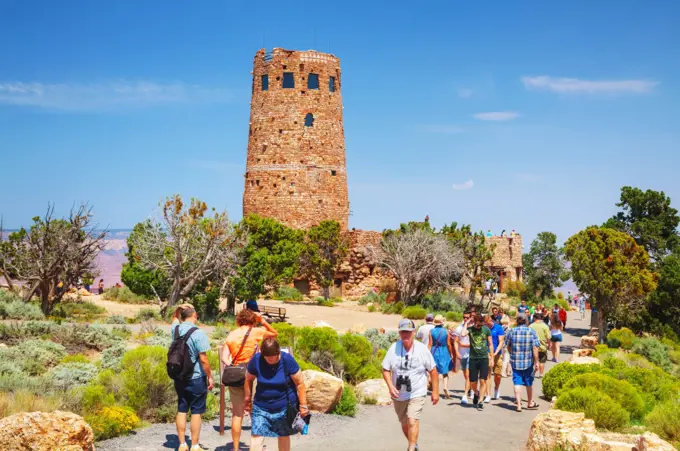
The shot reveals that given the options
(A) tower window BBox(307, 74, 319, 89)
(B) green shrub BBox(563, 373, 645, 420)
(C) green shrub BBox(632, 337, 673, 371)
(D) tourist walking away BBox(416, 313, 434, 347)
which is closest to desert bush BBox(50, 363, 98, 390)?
(D) tourist walking away BBox(416, 313, 434, 347)

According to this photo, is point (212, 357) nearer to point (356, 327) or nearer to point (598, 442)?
point (598, 442)

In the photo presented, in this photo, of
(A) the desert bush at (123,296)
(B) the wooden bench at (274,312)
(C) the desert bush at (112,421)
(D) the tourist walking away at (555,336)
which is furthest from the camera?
(A) the desert bush at (123,296)

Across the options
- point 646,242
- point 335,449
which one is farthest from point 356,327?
point 646,242

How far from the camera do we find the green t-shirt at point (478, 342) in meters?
11.9

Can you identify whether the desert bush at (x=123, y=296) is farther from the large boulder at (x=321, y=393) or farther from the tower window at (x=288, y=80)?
the large boulder at (x=321, y=393)

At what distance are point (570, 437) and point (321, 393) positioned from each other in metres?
4.04

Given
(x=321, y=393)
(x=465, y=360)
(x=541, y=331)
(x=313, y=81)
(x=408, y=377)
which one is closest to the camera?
(x=408, y=377)

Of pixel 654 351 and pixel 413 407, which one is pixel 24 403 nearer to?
pixel 413 407

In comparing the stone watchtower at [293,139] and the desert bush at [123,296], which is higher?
the stone watchtower at [293,139]

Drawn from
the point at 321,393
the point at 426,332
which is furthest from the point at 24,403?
the point at 426,332

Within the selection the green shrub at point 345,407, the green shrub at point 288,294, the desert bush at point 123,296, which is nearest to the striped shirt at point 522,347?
the green shrub at point 345,407

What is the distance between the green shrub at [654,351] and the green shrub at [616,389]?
368 inches

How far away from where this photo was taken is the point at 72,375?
11742 mm

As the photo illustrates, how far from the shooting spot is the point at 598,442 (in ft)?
27.6
